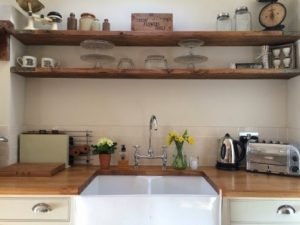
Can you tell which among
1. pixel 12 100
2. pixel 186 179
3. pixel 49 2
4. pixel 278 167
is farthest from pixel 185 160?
pixel 49 2

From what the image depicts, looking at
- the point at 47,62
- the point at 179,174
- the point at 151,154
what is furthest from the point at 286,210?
the point at 47,62

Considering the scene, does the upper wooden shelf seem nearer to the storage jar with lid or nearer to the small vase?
the storage jar with lid

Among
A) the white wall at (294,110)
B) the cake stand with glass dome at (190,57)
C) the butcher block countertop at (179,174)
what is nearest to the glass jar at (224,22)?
the cake stand with glass dome at (190,57)

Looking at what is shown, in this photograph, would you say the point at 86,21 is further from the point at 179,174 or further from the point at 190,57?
the point at 179,174

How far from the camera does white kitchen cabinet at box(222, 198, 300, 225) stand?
153cm

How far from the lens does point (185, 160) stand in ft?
7.05

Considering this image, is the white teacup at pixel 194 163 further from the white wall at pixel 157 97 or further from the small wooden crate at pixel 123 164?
the small wooden crate at pixel 123 164

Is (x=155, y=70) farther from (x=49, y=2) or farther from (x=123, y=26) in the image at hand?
(x=49, y=2)

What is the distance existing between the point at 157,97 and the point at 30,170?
1.05 metres

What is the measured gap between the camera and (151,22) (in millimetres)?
2109

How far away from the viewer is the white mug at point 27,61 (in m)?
2.07

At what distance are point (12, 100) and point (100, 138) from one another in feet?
2.26

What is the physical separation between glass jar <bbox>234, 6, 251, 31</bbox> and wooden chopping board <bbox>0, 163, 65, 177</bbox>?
1624 millimetres

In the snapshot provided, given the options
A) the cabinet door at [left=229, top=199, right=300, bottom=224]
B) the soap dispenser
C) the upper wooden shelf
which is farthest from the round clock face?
the soap dispenser
